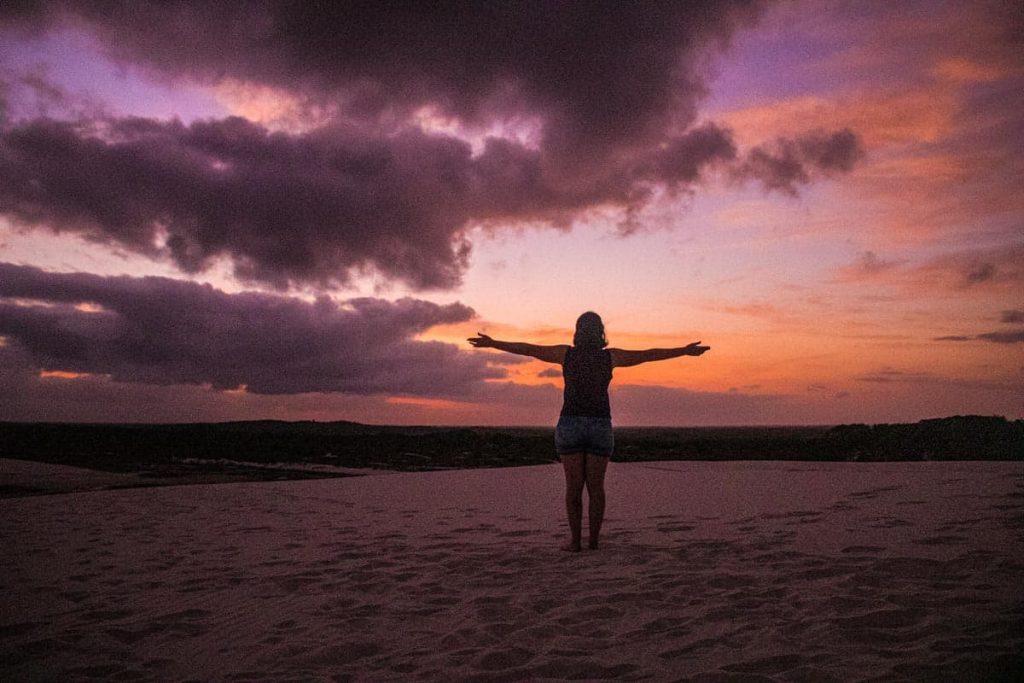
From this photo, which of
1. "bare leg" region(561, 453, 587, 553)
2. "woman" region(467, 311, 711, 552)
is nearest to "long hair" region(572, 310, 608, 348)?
"woman" region(467, 311, 711, 552)

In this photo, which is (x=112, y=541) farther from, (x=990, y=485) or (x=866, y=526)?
(x=990, y=485)

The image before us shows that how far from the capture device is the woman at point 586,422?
6500 mm

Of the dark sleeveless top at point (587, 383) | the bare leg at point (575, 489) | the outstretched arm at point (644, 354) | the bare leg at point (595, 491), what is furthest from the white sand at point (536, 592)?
the outstretched arm at point (644, 354)

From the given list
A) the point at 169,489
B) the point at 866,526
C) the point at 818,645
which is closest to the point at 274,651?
the point at 818,645

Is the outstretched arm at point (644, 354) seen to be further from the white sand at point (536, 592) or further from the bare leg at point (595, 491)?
the white sand at point (536, 592)

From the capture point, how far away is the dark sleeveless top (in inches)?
258

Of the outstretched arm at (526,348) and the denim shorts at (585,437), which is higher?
the outstretched arm at (526,348)

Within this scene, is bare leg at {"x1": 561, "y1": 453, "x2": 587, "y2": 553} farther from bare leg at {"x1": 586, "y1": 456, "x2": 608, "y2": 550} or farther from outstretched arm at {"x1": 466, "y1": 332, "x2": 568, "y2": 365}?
outstretched arm at {"x1": 466, "y1": 332, "x2": 568, "y2": 365}

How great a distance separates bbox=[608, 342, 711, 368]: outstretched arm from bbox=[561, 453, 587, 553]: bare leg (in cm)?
107

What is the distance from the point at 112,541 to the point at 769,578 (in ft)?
23.7

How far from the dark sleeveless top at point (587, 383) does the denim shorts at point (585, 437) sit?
0.23 feet

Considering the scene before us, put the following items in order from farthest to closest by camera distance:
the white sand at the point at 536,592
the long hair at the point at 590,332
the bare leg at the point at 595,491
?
the long hair at the point at 590,332
the bare leg at the point at 595,491
the white sand at the point at 536,592

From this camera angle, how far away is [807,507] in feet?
26.7

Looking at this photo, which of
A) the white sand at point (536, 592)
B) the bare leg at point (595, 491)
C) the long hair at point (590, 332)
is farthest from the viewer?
the long hair at point (590, 332)
